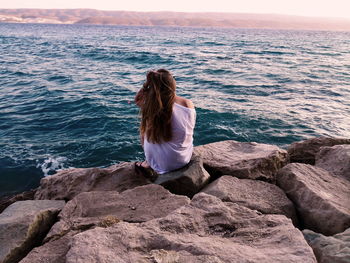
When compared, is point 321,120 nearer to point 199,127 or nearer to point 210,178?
point 199,127

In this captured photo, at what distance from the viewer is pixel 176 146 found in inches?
160

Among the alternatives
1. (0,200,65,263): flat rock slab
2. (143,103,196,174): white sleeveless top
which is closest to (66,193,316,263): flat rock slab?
(0,200,65,263): flat rock slab

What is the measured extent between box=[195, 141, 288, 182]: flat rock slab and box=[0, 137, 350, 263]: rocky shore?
0.05ft

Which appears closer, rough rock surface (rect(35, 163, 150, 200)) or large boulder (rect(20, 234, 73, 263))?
large boulder (rect(20, 234, 73, 263))

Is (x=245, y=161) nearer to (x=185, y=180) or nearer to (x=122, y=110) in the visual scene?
(x=185, y=180)

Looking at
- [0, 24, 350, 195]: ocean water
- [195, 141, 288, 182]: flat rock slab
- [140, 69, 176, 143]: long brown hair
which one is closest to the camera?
[140, 69, 176, 143]: long brown hair

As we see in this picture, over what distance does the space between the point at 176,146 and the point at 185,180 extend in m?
0.46

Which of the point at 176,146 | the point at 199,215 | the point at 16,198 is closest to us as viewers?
the point at 199,215

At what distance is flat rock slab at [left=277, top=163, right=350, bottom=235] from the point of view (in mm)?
3043

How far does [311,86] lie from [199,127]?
7.34 m

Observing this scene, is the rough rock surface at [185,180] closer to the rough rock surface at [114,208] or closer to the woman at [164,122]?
the woman at [164,122]

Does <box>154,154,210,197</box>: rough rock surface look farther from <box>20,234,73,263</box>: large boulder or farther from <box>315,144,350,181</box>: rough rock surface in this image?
<box>315,144,350,181</box>: rough rock surface

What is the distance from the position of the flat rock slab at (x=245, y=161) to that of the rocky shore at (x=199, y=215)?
14mm

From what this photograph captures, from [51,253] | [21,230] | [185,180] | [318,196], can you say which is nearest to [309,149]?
[318,196]
